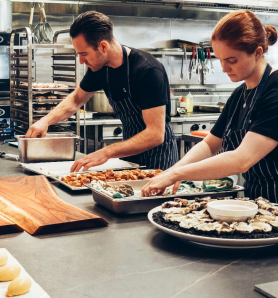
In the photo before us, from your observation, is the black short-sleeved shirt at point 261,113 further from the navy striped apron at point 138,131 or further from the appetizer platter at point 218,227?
the navy striped apron at point 138,131

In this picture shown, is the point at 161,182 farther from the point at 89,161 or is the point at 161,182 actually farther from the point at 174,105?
the point at 174,105

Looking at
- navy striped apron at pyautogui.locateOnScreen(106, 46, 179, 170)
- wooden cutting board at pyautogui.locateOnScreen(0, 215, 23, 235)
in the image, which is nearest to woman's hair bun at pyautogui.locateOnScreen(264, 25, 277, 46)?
navy striped apron at pyautogui.locateOnScreen(106, 46, 179, 170)

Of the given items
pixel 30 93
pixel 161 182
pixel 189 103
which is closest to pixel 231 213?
pixel 161 182

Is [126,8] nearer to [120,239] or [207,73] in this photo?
[207,73]

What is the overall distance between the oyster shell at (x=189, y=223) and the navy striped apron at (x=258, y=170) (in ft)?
2.15

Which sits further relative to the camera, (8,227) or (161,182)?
(161,182)

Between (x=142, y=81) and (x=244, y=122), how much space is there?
0.77 metres

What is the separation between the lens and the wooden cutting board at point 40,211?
4.72 feet

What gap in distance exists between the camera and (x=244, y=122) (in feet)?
6.23

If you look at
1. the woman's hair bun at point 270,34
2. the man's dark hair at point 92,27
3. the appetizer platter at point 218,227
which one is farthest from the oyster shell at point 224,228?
the man's dark hair at point 92,27

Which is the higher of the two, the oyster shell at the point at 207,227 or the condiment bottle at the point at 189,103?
the condiment bottle at the point at 189,103

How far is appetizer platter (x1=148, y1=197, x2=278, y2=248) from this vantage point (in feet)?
3.92

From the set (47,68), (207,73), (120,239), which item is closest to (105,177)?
(120,239)

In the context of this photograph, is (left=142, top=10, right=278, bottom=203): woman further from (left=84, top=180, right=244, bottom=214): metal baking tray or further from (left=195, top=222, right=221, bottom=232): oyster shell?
(left=195, top=222, right=221, bottom=232): oyster shell
